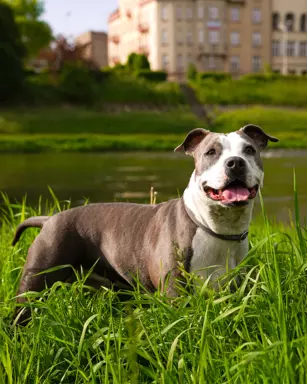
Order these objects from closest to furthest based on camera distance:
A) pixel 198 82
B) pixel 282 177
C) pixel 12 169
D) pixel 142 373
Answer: pixel 142 373
pixel 282 177
pixel 12 169
pixel 198 82

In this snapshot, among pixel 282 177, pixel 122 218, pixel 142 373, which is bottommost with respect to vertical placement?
pixel 282 177

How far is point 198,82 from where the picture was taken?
4931 centimetres

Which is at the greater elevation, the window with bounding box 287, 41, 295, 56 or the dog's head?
the window with bounding box 287, 41, 295, 56

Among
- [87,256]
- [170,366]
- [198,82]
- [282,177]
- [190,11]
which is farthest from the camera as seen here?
[190,11]

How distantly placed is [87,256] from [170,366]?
1.53 metres

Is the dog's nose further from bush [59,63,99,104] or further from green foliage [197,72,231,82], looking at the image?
green foliage [197,72,231,82]

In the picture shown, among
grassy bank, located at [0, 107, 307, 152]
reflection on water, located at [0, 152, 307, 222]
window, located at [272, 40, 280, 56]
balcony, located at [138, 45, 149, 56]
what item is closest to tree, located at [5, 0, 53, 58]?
balcony, located at [138, 45, 149, 56]

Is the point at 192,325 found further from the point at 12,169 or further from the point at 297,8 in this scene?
the point at 297,8

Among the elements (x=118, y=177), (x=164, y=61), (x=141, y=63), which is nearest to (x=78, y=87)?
(x=141, y=63)

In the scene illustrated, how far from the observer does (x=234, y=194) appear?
3.51 m

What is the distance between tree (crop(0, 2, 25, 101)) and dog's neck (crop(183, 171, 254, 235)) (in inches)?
1380

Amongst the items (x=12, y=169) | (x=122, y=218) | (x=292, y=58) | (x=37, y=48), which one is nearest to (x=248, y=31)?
(x=292, y=58)

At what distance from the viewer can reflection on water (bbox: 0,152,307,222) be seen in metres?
12.7

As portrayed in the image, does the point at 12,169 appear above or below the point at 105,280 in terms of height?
below
